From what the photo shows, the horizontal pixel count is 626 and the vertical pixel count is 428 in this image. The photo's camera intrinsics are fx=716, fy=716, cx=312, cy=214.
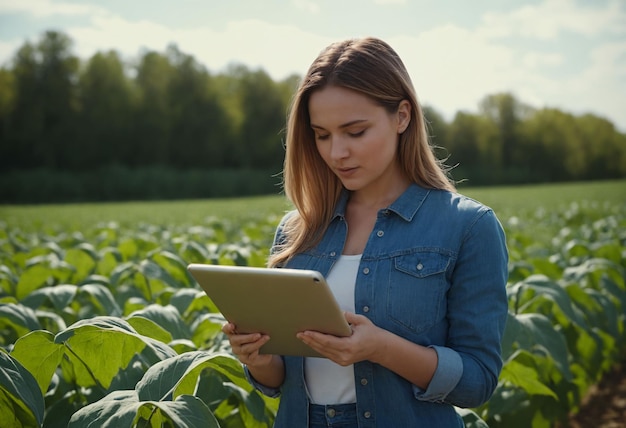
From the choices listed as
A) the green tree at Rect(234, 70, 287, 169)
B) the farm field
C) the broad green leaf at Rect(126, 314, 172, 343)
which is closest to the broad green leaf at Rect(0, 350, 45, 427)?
the farm field

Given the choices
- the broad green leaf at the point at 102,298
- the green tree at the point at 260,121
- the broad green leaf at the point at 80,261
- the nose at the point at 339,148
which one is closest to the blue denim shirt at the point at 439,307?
the nose at the point at 339,148

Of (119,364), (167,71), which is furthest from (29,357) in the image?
(167,71)

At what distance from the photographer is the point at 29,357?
6.59ft

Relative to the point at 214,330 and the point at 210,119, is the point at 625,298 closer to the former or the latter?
the point at 214,330

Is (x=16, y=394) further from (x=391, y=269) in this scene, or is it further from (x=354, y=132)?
(x=354, y=132)

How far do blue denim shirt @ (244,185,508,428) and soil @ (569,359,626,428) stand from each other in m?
2.94

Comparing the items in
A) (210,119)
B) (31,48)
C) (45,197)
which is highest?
(31,48)

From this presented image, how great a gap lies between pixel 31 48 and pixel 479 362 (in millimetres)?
68901

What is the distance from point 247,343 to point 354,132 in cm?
66

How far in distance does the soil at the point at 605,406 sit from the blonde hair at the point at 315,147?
2.96 meters

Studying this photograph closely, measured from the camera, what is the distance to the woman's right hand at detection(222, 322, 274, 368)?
1891 mm

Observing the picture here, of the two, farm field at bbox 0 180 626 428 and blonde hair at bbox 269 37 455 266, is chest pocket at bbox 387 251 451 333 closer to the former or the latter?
blonde hair at bbox 269 37 455 266

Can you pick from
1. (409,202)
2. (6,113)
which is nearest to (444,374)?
(409,202)

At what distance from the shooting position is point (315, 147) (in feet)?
7.54
